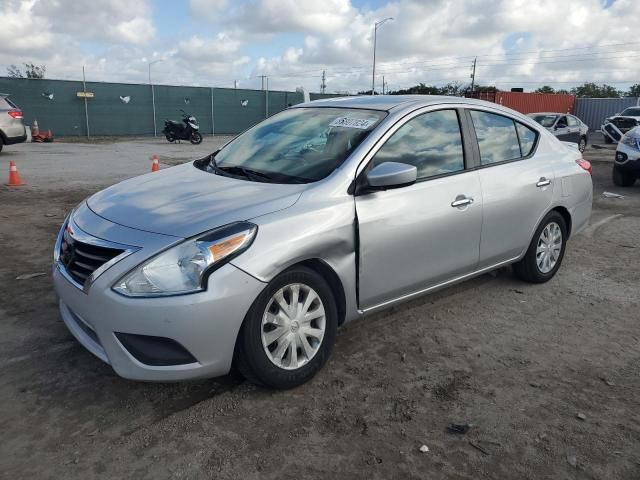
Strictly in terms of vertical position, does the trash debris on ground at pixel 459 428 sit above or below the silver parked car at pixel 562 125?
below

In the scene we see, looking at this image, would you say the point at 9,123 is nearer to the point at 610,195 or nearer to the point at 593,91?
the point at 610,195

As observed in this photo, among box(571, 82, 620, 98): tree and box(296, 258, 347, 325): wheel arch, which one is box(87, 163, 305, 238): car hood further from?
box(571, 82, 620, 98): tree

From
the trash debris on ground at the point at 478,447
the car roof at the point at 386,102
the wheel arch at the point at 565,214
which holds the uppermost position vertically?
the car roof at the point at 386,102

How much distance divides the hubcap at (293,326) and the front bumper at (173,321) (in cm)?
20

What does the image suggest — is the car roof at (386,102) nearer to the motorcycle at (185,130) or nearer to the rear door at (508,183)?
the rear door at (508,183)

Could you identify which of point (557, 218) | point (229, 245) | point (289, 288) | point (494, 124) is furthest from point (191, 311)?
point (557, 218)

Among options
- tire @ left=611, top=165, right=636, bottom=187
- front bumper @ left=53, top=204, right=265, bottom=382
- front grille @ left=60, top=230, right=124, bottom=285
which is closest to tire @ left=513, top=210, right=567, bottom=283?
front bumper @ left=53, top=204, right=265, bottom=382

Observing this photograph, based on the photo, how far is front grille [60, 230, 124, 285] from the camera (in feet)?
9.48

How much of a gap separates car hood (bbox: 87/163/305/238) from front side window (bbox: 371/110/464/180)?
2.48ft

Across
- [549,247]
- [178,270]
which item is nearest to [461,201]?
[549,247]

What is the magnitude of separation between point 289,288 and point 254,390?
25.5 inches

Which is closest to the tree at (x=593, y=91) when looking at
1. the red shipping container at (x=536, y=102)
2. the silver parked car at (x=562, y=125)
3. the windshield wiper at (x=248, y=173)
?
the red shipping container at (x=536, y=102)

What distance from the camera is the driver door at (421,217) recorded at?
3439 mm

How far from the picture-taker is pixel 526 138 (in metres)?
4.83
